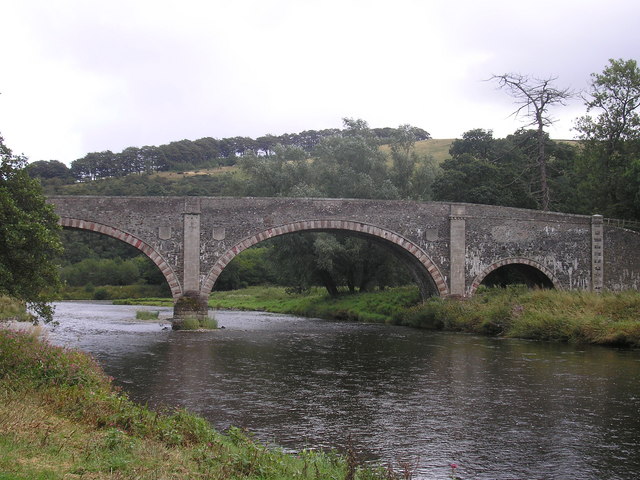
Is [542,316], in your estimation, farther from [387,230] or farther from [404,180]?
[404,180]

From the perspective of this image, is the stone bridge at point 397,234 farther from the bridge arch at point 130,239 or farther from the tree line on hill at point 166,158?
the tree line on hill at point 166,158

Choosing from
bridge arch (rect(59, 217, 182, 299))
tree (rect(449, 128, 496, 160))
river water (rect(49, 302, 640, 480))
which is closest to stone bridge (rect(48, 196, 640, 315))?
bridge arch (rect(59, 217, 182, 299))

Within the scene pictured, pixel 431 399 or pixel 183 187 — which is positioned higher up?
pixel 183 187

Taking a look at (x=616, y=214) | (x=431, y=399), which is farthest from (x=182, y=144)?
(x=431, y=399)

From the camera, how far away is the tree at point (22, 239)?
44.0ft

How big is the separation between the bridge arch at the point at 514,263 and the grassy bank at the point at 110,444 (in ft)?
78.2

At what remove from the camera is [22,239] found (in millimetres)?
13430

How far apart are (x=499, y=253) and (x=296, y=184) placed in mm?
12757

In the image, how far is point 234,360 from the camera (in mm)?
17906

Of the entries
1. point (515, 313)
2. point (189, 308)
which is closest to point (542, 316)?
point (515, 313)

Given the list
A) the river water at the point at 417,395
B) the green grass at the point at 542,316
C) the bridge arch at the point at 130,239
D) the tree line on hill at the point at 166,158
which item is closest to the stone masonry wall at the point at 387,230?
the bridge arch at the point at 130,239

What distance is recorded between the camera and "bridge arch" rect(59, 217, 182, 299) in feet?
87.1

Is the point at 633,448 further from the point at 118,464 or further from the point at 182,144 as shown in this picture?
the point at 182,144

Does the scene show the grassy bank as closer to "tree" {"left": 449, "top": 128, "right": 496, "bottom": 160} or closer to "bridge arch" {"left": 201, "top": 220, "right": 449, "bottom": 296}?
"bridge arch" {"left": 201, "top": 220, "right": 449, "bottom": 296}
